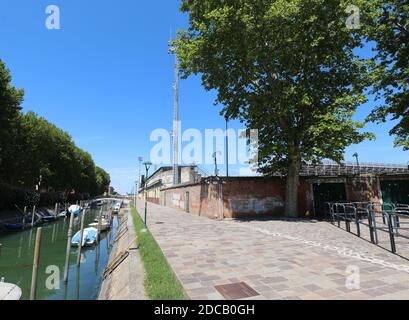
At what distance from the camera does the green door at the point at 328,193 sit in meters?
21.3

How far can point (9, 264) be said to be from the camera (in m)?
16.3

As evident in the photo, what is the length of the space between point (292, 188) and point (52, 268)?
49.2ft

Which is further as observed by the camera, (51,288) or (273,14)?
(273,14)

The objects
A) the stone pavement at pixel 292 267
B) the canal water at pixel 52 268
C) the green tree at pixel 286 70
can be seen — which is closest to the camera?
the stone pavement at pixel 292 267

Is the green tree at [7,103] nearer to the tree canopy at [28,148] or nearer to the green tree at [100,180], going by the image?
the tree canopy at [28,148]

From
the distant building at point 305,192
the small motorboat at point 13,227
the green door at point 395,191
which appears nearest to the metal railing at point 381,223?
the distant building at point 305,192

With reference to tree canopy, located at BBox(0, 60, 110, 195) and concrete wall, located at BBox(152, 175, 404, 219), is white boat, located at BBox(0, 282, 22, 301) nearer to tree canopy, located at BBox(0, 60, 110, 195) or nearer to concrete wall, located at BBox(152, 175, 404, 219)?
concrete wall, located at BBox(152, 175, 404, 219)

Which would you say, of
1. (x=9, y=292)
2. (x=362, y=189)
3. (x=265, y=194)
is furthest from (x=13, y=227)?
(x=362, y=189)

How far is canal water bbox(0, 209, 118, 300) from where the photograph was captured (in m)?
11.8

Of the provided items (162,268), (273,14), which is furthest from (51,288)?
(273,14)

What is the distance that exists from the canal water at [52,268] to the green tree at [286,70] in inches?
468

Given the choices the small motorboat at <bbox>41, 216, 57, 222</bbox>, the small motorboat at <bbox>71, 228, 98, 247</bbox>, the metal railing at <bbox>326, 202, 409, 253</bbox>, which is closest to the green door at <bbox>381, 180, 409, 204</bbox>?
the metal railing at <bbox>326, 202, 409, 253</bbox>

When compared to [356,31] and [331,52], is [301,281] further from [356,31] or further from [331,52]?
[356,31]
